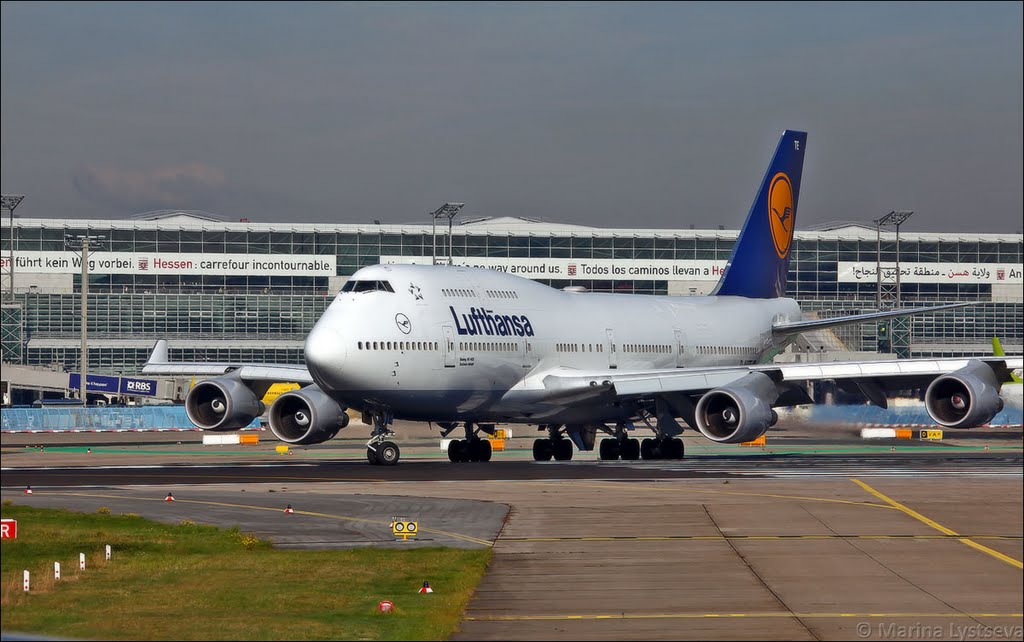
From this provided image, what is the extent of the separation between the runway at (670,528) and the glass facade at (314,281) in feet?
269

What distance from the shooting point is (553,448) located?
50.9 metres

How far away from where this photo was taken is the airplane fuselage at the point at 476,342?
42.3m

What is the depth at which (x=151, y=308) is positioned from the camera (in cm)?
12962

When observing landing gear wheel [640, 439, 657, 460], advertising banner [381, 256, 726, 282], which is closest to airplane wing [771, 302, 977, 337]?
landing gear wheel [640, 439, 657, 460]

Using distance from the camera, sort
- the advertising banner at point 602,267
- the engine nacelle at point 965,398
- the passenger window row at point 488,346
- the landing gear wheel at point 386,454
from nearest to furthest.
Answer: the engine nacelle at point 965,398 < the landing gear wheel at point 386,454 < the passenger window row at point 488,346 < the advertising banner at point 602,267

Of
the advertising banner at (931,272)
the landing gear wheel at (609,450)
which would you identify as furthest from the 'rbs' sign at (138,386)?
the advertising banner at (931,272)

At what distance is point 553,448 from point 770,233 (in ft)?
53.1

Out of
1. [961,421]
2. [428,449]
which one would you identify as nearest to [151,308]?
[428,449]

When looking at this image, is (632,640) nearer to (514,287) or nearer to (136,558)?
(136,558)

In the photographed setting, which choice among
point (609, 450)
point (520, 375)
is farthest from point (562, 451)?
point (520, 375)

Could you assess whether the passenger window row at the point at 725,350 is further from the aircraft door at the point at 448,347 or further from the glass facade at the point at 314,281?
the glass facade at the point at 314,281

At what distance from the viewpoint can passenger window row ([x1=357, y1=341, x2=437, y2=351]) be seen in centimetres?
4206

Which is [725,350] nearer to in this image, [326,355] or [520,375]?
[520,375]

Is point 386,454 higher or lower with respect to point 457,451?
higher
